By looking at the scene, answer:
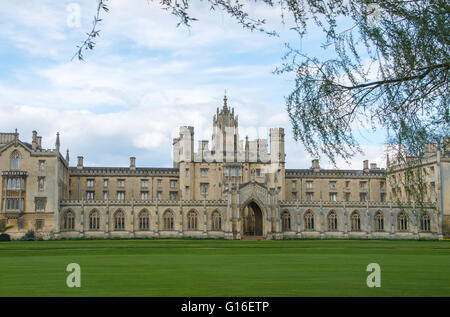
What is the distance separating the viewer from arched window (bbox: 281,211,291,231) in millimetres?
74188

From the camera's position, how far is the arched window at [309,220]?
7493 cm

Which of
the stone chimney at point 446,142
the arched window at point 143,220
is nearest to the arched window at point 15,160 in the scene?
the arched window at point 143,220

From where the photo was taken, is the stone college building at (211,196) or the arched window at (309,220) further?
the arched window at (309,220)

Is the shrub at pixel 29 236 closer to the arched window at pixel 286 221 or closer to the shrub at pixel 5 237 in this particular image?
the shrub at pixel 5 237

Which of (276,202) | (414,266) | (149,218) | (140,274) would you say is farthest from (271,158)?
(140,274)

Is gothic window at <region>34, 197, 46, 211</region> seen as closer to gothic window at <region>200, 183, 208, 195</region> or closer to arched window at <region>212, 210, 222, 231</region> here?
arched window at <region>212, 210, 222, 231</region>

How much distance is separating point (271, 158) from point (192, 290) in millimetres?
65692

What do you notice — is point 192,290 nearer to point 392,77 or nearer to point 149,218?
point 392,77

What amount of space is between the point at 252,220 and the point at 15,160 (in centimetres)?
3154

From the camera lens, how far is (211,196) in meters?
80.2

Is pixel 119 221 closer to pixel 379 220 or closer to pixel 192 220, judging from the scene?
pixel 192 220

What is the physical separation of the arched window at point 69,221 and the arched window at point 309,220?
96.7ft

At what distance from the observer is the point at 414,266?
27.1m

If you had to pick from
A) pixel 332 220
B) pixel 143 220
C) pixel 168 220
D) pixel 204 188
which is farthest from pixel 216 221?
pixel 332 220
